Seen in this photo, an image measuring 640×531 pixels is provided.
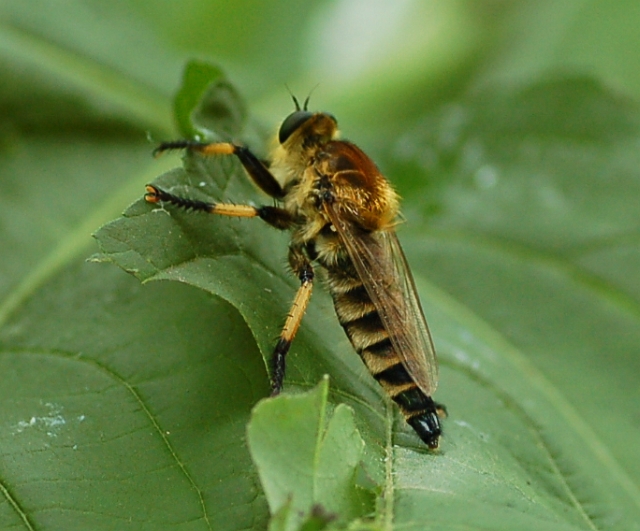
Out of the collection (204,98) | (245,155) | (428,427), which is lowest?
(428,427)

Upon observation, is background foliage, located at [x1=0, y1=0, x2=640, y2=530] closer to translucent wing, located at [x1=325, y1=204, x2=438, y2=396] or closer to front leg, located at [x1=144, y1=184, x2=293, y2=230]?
front leg, located at [x1=144, y1=184, x2=293, y2=230]

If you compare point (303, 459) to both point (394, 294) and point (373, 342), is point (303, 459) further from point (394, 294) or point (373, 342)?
point (394, 294)

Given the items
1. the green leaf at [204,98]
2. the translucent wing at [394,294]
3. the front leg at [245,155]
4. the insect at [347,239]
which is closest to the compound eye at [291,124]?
the insect at [347,239]

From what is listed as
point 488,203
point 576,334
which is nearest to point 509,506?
point 576,334

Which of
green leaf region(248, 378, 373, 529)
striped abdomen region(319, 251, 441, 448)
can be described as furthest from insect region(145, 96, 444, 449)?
green leaf region(248, 378, 373, 529)

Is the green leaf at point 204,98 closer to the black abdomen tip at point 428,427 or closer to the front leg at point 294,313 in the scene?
the front leg at point 294,313

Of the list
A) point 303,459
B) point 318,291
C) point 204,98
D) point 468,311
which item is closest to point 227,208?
point 318,291

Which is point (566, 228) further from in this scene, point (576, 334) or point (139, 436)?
point (139, 436)
